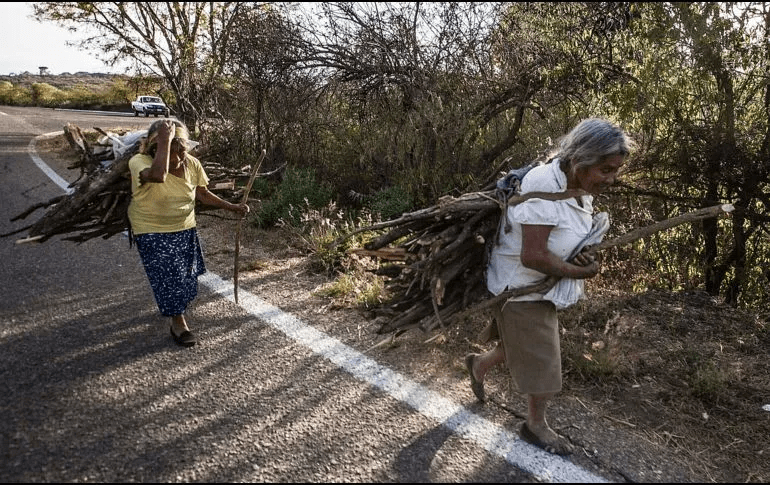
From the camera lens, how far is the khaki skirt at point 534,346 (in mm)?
2768

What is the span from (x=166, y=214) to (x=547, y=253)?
2.67 m

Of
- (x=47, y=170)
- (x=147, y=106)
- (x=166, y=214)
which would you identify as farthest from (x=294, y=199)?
(x=147, y=106)

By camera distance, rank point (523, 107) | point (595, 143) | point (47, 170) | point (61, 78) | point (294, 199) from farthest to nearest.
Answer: point (61, 78), point (47, 170), point (294, 199), point (523, 107), point (595, 143)

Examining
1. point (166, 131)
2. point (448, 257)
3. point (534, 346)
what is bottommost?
point (534, 346)

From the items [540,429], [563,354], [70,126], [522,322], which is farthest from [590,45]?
[70,126]

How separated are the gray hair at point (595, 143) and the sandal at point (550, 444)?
1333 millimetres

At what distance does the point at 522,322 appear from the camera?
9.23ft

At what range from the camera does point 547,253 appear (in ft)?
8.64

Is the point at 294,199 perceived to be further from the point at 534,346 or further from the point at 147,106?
the point at 147,106

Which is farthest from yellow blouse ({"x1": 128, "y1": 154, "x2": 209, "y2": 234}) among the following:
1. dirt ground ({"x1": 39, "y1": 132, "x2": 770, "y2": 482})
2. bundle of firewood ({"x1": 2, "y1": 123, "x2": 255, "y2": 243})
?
dirt ground ({"x1": 39, "y1": 132, "x2": 770, "y2": 482})

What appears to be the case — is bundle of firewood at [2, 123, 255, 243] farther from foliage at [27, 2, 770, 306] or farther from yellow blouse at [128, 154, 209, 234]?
foliage at [27, 2, 770, 306]

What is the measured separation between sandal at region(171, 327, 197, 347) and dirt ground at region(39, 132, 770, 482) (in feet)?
2.98

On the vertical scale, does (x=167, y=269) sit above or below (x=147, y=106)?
below

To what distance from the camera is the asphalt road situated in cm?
251
